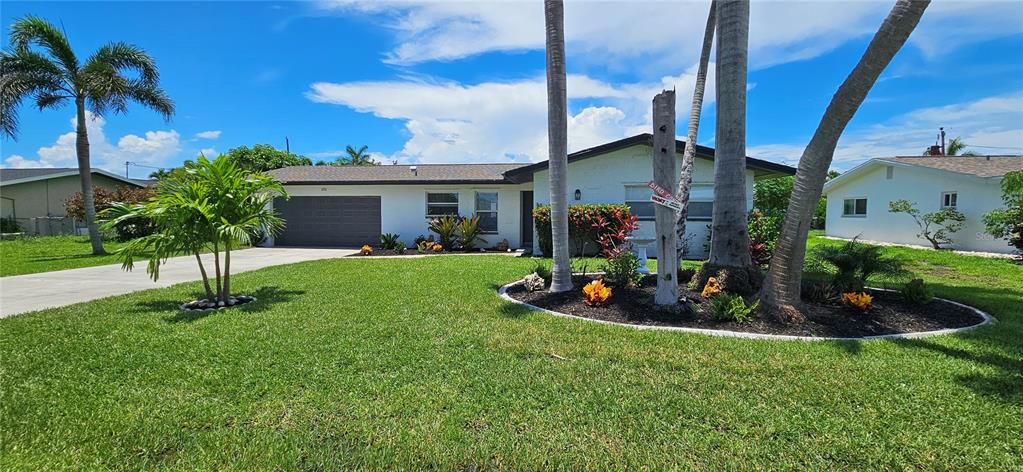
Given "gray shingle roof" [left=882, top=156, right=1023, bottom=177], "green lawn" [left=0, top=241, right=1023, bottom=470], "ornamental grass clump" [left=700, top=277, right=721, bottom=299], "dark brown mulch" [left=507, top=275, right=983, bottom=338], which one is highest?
"gray shingle roof" [left=882, top=156, right=1023, bottom=177]

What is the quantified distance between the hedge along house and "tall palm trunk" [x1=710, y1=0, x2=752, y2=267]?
28.6m

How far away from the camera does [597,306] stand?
19.6ft

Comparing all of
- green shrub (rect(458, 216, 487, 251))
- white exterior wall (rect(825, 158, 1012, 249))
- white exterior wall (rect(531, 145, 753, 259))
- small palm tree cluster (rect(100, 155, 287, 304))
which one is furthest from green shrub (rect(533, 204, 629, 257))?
white exterior wall (rect(825, 158, 1012, 249))

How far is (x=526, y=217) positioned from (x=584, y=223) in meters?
4.02

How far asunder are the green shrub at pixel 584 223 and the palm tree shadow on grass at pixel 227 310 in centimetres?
691

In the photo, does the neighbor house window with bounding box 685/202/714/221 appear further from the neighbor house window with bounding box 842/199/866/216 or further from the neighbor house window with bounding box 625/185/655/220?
the neighbor house window with bounding box 842/199/866/216

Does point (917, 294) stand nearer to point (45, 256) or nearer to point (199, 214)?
point (199, 214)

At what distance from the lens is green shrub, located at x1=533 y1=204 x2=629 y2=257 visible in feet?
40.6

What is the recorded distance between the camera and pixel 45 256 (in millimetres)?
13406

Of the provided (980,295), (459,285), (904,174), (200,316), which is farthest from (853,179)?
(200,316)

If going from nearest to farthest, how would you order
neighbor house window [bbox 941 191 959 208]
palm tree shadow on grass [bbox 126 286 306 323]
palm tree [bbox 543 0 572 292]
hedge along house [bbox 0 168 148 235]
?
palm tree shadow on grass [bbox 126 286 306 323] → palm tree [bbox 543 0 572 292] → neighbor house window [bbox 941 191 959 208] → hedge along house [bbox 0 168 148 235]

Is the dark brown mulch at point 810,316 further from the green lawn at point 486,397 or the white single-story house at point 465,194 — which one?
the white single-story house at point 465,194

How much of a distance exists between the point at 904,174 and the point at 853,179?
3052 mm

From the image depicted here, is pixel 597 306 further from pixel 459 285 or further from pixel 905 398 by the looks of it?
pixel 905 398
